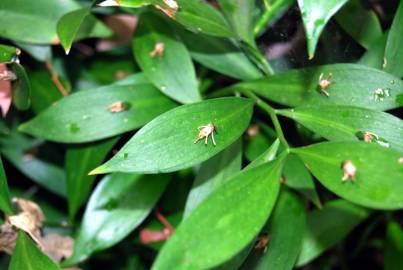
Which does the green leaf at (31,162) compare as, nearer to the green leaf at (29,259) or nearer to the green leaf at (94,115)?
the green leaf at (94,115)

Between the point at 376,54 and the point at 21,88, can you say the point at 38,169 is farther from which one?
the point at 376,54

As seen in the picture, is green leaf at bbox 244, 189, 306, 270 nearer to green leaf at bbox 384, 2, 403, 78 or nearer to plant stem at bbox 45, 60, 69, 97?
green leaf at bbox 384, 2, 403, 78

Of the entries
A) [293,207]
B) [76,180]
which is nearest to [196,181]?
[293,207]

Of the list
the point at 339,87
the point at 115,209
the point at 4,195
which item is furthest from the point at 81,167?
the point at 339,87

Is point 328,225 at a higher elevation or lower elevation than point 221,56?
lower

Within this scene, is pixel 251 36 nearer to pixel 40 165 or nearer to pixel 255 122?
pixel 255 122
